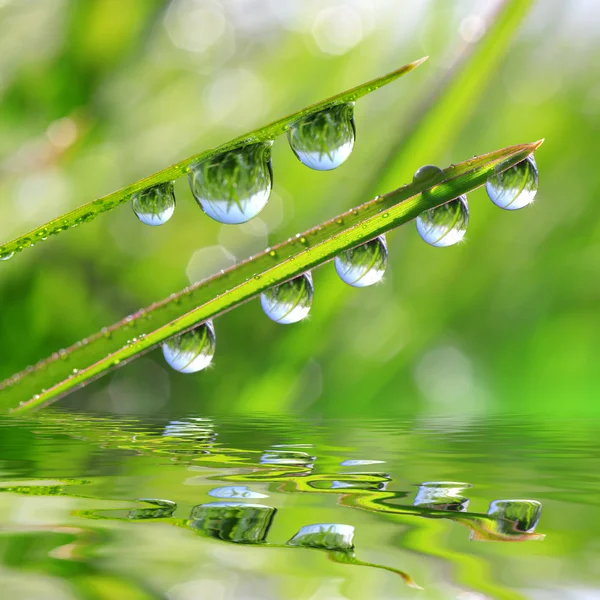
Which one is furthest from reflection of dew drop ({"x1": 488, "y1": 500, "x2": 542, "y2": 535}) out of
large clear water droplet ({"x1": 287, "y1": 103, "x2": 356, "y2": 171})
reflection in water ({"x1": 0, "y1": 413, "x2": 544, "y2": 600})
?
large clear water droplet ({"x1": 287, "y1": 103, "x2": 356, "y2": 171})

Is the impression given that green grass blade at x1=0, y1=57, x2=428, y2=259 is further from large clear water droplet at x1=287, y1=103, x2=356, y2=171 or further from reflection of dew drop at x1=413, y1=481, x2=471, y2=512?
reflection of dew drop at x1=413, y1=481, x2=471, y2=512

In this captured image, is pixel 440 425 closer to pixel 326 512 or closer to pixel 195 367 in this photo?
pixel 195 367

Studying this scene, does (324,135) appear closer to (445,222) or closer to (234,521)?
(445,222)

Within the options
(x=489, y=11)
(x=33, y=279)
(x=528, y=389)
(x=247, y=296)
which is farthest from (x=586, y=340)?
(x=33, y=279)

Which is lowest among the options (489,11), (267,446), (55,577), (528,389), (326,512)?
(55,577)

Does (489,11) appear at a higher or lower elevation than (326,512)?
higher

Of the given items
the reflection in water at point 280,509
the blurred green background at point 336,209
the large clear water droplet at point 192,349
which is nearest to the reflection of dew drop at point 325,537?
the reflection in water at point 280,509

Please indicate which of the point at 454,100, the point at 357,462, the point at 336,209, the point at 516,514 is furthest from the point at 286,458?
the point at 454,100
